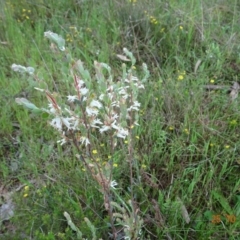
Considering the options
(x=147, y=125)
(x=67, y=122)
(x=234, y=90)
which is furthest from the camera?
(x=234, y=90)

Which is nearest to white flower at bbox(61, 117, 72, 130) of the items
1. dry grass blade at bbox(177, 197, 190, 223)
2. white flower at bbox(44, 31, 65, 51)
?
white flower at bbox(44, 31, 65, 51)

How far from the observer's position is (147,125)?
7.97 ft

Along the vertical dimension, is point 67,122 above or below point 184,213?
above

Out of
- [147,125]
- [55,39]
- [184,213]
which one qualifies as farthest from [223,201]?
[55,39]

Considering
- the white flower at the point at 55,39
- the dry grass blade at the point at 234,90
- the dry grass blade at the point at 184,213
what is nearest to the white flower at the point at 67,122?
the white flower at the point at 55,39

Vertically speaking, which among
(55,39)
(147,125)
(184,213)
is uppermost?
(55,39)

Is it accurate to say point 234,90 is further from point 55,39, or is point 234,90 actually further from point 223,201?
point 55,39

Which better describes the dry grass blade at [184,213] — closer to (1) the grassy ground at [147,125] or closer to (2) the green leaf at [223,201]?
(1) the grassy ground at [147,125]

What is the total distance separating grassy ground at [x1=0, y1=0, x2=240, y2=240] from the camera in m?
1.97

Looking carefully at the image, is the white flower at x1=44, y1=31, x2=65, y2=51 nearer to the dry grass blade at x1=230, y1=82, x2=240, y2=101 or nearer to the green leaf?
the green leaf

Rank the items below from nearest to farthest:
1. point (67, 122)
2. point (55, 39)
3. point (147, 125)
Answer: point (55, 39) < point (67, 122) < point (147, 125)

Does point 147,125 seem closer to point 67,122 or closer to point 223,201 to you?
point 223,201

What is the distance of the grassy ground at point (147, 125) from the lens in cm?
197

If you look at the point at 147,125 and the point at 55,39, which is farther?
the point at 147,125
